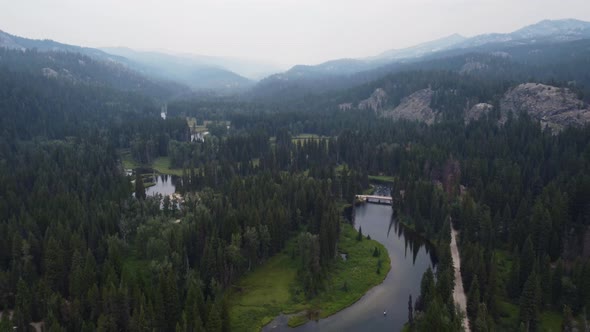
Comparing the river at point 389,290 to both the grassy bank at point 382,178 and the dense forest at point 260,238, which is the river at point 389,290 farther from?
the grassy bank at point 382,178

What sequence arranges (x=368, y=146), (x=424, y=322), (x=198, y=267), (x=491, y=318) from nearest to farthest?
(x=424, y=322) < (x=491, y=318) < (x=198, y=267) < (x=368, y=146)

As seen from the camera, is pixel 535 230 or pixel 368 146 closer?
pixel 535 230

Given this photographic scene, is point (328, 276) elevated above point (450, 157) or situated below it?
below

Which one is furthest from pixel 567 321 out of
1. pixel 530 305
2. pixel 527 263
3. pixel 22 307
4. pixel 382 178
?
pixel 382 178

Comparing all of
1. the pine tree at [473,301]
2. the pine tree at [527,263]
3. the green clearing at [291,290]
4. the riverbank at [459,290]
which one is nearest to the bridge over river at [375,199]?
the green clearing at [291,290]

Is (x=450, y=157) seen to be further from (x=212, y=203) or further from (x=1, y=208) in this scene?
(x=1, y=208)

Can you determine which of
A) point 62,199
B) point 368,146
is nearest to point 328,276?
point 62,199

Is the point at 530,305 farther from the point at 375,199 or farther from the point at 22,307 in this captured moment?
the point at 375,199
